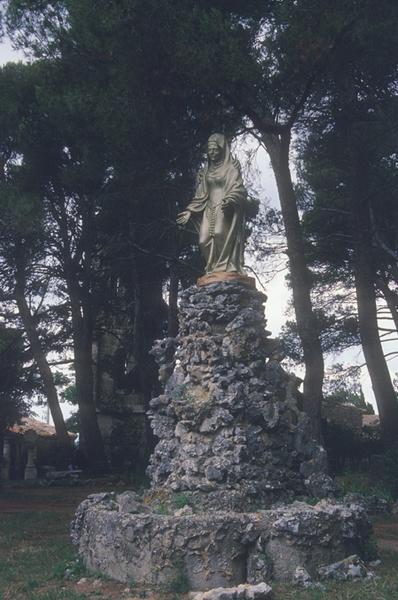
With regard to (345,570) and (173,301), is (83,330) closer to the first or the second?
(173,301)

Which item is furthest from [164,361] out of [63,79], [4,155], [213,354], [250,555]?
[4,155]

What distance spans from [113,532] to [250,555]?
128 centimetres

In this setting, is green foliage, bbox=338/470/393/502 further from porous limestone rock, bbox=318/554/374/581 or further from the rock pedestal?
porous limestone rock, bbox=318/554/374/581

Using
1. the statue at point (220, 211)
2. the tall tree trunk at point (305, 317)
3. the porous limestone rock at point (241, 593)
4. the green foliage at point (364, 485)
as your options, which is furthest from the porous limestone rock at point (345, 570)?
the tall tree trunk at point (305, 317)

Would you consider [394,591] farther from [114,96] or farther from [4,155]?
[4,155]

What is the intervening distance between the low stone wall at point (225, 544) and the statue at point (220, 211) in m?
2.97

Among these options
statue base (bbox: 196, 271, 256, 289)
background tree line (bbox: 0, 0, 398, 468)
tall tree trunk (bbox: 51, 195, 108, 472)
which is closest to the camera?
statue base (bbox: 196, 271, 256, 289)

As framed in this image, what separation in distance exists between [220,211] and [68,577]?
4199 millimetres

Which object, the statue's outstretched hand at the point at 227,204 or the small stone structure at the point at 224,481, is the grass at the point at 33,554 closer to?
the small stone structure at the point at 224,481

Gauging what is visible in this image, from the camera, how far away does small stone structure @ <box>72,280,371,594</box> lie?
6688 millimetres

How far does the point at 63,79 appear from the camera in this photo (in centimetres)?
1489

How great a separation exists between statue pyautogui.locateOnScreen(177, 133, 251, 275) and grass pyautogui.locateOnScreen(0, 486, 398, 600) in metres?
3.50

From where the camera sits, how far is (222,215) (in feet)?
29.1

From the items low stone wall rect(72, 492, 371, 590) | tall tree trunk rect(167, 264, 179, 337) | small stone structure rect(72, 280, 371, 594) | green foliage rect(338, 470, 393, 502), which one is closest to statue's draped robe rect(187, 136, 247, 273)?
small stone structure rect(72, 280, 371, 594)
